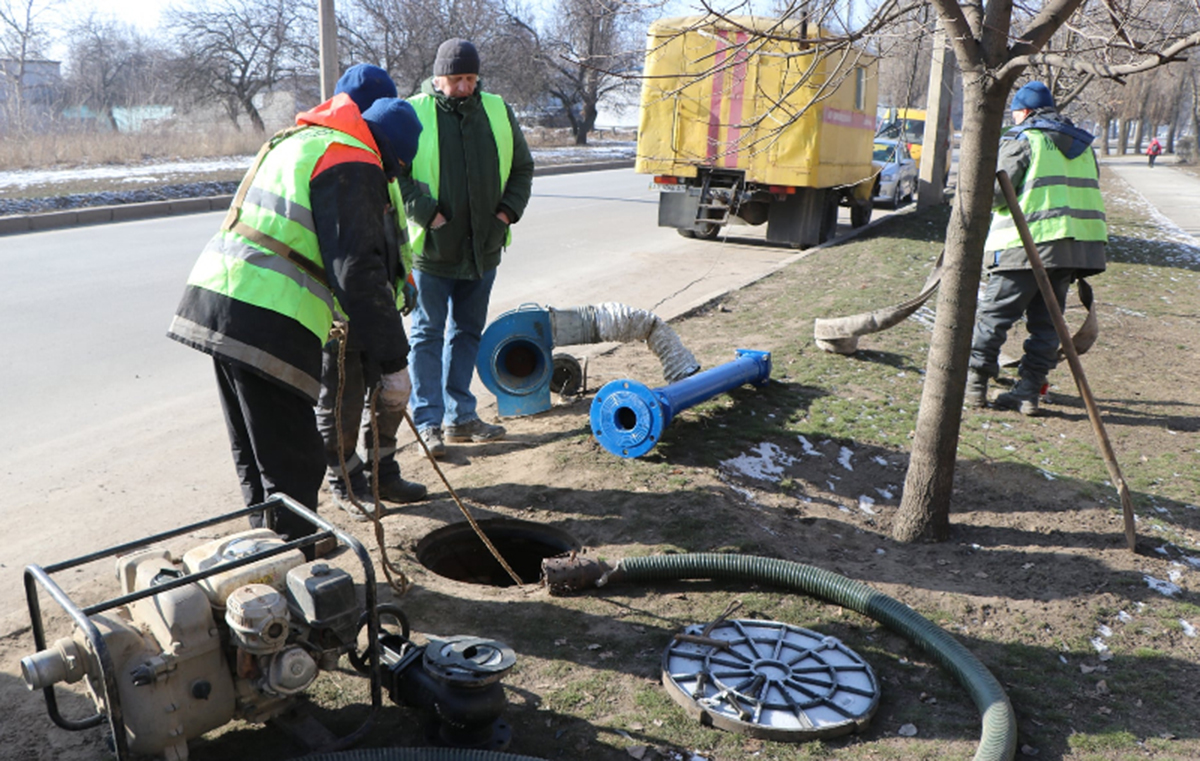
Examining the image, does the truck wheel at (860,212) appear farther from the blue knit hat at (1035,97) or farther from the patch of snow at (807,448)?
the patch of snow at (807,448)

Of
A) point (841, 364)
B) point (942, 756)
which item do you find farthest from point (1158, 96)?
point (942, 756)

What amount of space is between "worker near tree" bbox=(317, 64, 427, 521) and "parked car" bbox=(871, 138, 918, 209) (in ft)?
51.6

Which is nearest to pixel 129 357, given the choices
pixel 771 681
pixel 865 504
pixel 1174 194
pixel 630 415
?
pixel 630 415

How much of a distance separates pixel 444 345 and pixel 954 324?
106 inches

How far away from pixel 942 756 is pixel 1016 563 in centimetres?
153

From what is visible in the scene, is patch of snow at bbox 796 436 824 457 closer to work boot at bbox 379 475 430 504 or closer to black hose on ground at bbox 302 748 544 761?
work boot at bbox 379 475 430 504

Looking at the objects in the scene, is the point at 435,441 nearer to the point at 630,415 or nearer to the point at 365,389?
the point at 365,389

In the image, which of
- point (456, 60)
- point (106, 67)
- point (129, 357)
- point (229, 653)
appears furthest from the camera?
point (106, 67)

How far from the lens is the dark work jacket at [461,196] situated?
470cm

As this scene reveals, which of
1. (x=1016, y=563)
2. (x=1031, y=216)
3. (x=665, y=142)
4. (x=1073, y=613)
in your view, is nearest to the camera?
(x=1073, y=613)

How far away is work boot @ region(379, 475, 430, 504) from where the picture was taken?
171 inches

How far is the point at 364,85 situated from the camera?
3477 mm

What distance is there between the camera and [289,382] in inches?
119

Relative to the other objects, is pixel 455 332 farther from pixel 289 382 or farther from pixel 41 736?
pixel 41 736
